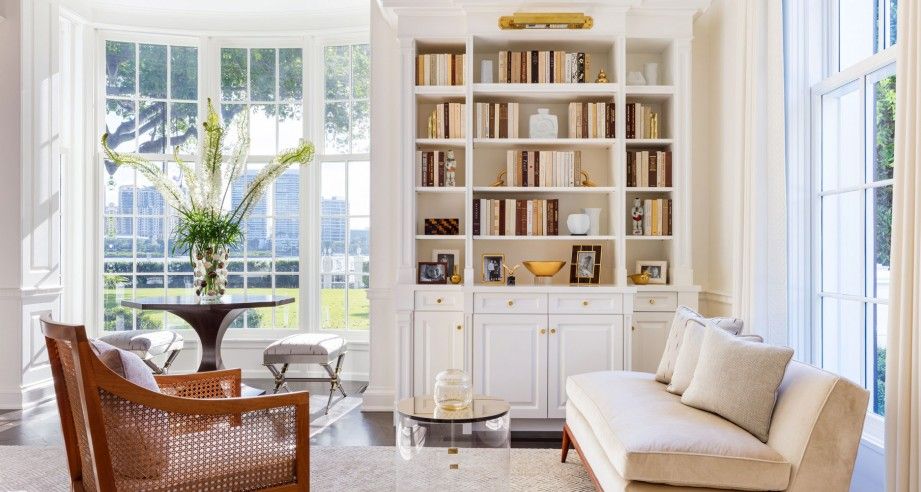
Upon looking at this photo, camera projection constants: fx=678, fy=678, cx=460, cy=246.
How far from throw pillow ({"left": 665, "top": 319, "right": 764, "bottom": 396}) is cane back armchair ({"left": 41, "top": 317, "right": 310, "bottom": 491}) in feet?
5.71

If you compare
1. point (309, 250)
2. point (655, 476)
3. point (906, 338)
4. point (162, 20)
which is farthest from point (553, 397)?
point (162, 20)

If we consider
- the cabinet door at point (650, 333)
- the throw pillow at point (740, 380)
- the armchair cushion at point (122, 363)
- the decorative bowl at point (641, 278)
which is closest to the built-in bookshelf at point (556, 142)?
the decorative bowl at point (641, 278)

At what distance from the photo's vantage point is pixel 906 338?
2361 millimetres

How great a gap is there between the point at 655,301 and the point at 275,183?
11.5 ft

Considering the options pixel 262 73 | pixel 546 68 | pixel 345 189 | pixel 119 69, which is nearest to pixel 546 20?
pixel 546 68

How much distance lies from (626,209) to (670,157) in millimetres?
505

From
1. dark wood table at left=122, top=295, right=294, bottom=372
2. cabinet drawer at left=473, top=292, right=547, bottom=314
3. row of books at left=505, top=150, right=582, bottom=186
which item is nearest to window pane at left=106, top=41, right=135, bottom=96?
dark wood table at left=122, top=295, right=294, bottom=372

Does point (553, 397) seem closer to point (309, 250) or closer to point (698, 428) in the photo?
point (698, 428)

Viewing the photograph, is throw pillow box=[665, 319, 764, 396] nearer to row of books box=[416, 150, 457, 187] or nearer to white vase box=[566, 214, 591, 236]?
white vase box=[566, 214, 591, 236]

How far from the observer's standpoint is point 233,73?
241 inches

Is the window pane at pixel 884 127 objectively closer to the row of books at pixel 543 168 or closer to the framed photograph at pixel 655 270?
the framed photograph at pixel 655 270

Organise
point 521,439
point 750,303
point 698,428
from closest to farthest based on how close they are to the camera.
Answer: point 698,428, point 750,303, point 521,439

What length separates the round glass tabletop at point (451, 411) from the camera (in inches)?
109

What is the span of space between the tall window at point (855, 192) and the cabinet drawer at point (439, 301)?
215cm
